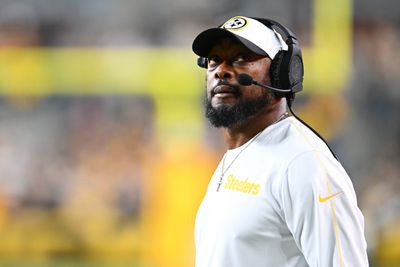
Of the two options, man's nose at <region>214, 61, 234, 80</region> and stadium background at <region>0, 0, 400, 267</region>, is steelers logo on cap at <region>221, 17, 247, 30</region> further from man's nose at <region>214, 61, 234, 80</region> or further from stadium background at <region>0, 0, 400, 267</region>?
stadium background at <region>0, 0, 400, 267</region>

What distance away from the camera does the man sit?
1.32 metres

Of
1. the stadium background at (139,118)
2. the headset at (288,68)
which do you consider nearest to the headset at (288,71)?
the headset at (288,68)

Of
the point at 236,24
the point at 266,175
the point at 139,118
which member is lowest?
the point at 139,118

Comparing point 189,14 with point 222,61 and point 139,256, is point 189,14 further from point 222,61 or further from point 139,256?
point 222,61

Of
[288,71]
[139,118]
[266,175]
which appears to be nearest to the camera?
[266,175]

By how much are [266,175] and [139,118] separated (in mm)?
4041

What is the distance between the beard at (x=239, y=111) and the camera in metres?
1.50

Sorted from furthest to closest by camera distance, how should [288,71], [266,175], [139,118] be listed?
[139,118] < [288,71] < [266,175]

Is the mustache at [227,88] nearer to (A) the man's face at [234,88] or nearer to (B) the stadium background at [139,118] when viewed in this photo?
(A) the man's face at [234,88]

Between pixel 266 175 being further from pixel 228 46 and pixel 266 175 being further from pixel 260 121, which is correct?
pixel 228 46

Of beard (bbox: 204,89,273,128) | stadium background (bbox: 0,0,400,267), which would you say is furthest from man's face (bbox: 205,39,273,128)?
stadium background (bbox: 0,0,400,267)

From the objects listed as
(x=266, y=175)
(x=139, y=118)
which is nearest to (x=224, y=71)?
(x=266, y=175)

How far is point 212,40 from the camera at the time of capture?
1.55 meters

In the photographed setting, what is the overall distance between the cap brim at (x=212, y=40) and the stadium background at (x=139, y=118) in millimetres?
3691
